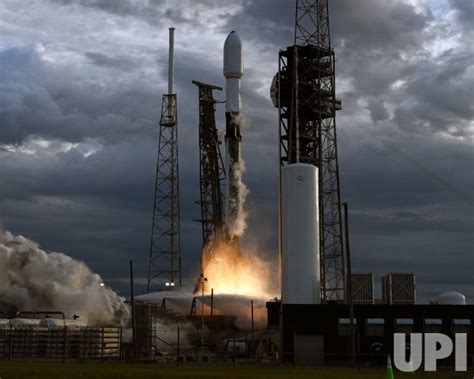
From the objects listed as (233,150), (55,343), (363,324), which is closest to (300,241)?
(363,324)

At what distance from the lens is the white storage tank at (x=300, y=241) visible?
68375 mm

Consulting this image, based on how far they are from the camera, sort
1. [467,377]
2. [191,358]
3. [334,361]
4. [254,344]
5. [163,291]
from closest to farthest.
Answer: [467,377] < [334,361] < [191,358] < [254,344] < [163,291]

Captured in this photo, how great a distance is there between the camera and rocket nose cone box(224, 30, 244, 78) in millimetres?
98000

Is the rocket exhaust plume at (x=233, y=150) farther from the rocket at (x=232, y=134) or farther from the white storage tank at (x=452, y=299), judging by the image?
the white storage tank at (x=452, y=299)

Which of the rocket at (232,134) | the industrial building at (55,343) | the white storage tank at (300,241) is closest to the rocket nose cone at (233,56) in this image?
the rocket at (232,134)

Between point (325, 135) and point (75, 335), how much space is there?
35.9 m

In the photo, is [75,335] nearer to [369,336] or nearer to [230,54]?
[369,336]

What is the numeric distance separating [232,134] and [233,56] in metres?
10.7

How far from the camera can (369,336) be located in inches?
2532

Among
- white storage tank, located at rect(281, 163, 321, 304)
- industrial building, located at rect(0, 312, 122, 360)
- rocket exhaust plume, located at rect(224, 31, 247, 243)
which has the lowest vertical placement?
industrial building, located at rect(0, 312, 122, 360)

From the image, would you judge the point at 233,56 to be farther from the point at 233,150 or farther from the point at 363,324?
the point at 363,324

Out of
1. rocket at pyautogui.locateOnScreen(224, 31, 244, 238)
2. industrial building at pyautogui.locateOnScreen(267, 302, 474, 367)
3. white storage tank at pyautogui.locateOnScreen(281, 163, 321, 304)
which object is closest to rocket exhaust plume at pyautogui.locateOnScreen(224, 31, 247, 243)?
rocket at pyautogui.locateOnScreen(224, 31, 244, 238)

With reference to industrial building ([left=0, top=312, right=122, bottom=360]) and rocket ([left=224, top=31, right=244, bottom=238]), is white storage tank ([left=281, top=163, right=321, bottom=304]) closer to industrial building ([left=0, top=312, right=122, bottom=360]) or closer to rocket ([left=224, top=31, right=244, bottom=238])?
industrial building ([left=0, top=312, right=122, bottom=360])

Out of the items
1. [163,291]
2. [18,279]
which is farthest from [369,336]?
[18,279]
